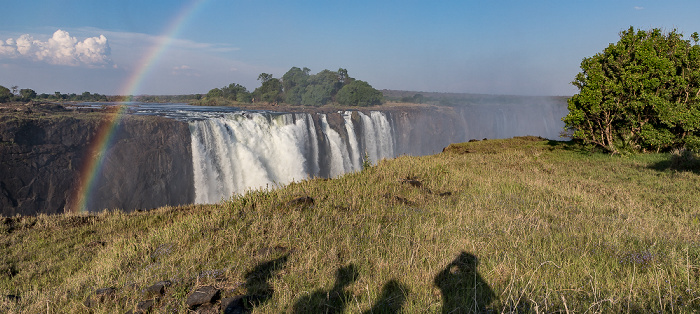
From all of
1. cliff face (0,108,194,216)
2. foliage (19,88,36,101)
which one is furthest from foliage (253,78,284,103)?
cliff face (0,108,194,216)

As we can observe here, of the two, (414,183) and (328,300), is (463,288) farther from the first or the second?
(414,183)

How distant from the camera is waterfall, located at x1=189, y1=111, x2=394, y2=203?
26.2 metres

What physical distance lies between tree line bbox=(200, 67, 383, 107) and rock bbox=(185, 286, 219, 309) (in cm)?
7100

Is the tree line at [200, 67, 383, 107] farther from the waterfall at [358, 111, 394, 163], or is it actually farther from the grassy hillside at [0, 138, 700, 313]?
the grassy hillside at [0, 138, 700, 313]

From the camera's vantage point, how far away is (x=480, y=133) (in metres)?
71.4

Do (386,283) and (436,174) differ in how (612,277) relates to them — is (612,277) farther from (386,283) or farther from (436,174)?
(436,174)

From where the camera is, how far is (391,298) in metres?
3.57

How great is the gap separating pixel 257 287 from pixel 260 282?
176 mm

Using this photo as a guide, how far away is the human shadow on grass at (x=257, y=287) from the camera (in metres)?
3.59

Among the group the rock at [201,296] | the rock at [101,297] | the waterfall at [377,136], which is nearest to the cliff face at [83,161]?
the waterfall at [377,136]

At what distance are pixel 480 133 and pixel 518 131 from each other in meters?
11.8

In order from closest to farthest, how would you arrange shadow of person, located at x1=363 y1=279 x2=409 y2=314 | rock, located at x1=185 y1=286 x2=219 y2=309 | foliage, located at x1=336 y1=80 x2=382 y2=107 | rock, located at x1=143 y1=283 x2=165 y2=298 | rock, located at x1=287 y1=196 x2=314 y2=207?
shadow of person, located at x1=363 y1=279 x2=409 y2=314
rock, located at x1=185 y1=286 x2=219 y2=309
rock, located at x1=143 y1=283 x2=165 y2=298
rock, located at x1=287 y1=196 x2=314 y2=207
foliage, located at x1=336 y1=80 x2=382 y2=107

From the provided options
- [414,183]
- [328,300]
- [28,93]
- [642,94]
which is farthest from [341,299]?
[28,93]

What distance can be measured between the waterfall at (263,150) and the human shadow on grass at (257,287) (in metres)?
14.8
